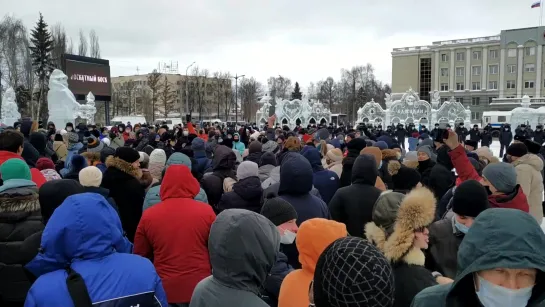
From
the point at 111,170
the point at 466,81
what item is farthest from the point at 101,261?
the point at 466,81

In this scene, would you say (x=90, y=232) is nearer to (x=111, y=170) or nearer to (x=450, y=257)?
(x=450, y=257)

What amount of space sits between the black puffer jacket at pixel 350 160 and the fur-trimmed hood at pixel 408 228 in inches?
129

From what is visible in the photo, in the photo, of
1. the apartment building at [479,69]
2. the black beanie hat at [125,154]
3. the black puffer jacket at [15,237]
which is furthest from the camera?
the apartment building at [479,69]

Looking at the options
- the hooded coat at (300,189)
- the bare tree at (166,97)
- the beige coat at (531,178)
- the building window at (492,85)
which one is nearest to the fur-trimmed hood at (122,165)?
the hooded coat at (300,189)

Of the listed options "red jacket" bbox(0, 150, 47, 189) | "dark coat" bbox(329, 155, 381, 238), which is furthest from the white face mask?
"red jacket" bbox(0, 150, 47, 189)

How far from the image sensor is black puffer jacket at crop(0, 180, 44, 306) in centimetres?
316

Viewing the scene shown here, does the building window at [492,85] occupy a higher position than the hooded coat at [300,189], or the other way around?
the building window at [492,85]

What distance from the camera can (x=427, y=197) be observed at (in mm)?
2586

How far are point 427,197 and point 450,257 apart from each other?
733mm

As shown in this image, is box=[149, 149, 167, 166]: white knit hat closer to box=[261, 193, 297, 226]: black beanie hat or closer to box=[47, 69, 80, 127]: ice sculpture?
box=[261, 193, 297, 226]: black beanie hat

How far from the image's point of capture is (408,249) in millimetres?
2420

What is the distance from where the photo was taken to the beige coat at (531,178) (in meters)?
5.41

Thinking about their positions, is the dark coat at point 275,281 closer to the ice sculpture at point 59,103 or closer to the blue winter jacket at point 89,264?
the blue winter jacket at point 89,264

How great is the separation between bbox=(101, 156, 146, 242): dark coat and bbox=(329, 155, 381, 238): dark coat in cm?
206
